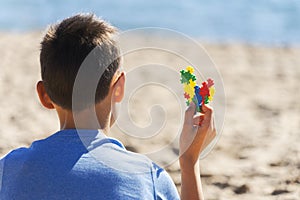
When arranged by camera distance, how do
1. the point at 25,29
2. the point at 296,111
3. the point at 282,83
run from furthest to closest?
the point at 25,29, the point at 282,83, the point at 296,111

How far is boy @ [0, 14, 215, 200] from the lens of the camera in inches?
71.1

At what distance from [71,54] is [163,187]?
456 mm

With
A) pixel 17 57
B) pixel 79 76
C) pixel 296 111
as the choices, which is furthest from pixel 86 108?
pixel 17 57

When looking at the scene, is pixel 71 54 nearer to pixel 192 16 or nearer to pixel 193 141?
pixel 193 141

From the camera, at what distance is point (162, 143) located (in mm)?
4734

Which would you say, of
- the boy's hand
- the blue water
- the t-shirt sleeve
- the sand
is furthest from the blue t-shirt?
the blue water

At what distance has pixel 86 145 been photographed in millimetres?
1835

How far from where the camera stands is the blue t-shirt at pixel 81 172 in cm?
179

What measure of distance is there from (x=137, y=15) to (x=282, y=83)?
7321 millimetres

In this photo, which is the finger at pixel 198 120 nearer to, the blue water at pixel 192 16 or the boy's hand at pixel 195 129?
the boy's hand at pixel 195 129

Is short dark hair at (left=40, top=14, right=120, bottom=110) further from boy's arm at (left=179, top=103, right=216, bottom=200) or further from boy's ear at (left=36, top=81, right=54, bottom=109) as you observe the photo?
boy's arm at (left=179, top=103, right=216, bottom=200)

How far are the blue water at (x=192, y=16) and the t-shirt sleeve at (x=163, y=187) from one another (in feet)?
27.5

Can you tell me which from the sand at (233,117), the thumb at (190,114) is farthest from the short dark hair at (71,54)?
the sand at (233,117)

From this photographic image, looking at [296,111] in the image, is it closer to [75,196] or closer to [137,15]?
[75,196]
